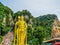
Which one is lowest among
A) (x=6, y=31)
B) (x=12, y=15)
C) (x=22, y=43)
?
(x=22, y=43)

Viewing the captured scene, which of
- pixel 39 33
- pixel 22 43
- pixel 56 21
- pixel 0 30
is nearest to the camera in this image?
pixel 22 43

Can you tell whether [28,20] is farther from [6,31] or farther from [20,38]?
[20,38]

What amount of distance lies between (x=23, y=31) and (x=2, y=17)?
2316 cm

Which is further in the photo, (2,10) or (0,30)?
(2,10)

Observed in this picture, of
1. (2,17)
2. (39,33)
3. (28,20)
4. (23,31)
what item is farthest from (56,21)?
(23,31)

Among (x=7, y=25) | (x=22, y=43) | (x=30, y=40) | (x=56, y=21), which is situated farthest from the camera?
(x=56, y=21)

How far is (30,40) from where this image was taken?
116ft

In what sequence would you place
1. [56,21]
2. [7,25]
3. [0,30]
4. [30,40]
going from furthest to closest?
[56,21]
[7,25]
[0,30]
[30,40]

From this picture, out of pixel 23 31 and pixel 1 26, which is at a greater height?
pixel 1 26

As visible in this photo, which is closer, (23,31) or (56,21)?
(23,31)

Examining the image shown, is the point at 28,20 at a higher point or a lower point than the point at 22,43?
higher

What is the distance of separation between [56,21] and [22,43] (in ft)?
123

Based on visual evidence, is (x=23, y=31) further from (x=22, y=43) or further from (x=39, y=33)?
(x=39, y=33)

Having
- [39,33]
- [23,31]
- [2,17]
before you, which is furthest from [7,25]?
[23,31]
